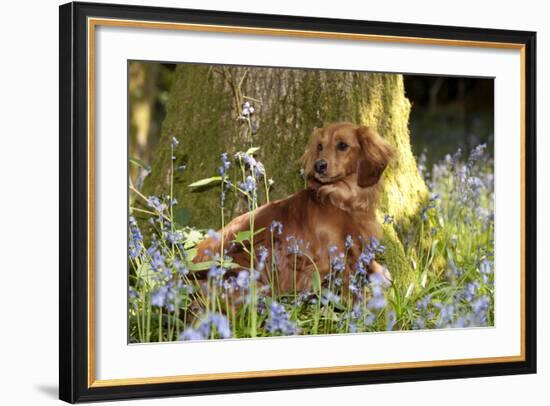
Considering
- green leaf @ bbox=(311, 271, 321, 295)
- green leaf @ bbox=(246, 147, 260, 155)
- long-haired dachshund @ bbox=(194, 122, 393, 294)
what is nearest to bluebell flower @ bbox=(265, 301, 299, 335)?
long-haired dachshund @ bbox=(194, 122, 393, 294)

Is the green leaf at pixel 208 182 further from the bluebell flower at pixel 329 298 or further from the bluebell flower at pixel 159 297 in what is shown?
the bluebell flower at pixel 329 298

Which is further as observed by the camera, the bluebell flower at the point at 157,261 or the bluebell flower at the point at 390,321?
the bluebell flower at the point at 390,321

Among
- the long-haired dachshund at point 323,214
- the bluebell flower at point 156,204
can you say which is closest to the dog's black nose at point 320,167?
the long-haired dachshund at point 323,214

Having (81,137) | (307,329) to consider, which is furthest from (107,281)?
(307,329)

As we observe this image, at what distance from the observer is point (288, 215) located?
4.89 m

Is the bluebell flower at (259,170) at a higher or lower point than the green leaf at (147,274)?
higher

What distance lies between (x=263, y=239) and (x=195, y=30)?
102 centimetres

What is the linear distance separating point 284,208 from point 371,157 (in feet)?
1.67

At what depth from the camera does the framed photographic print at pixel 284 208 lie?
14.4 feet

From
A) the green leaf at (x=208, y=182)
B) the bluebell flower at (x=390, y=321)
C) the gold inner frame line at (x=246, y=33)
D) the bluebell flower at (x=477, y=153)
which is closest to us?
the gold inner frame line at (x=246, y=33)

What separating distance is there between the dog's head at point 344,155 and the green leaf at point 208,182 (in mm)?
428

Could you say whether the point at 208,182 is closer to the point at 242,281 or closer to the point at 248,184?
the point at 248,184

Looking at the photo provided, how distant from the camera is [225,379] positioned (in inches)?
181

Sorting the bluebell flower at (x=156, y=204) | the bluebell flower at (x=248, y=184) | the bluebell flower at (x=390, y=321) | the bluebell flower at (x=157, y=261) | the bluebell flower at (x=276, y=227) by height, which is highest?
the bluebell flower at (x=248, y=184)
